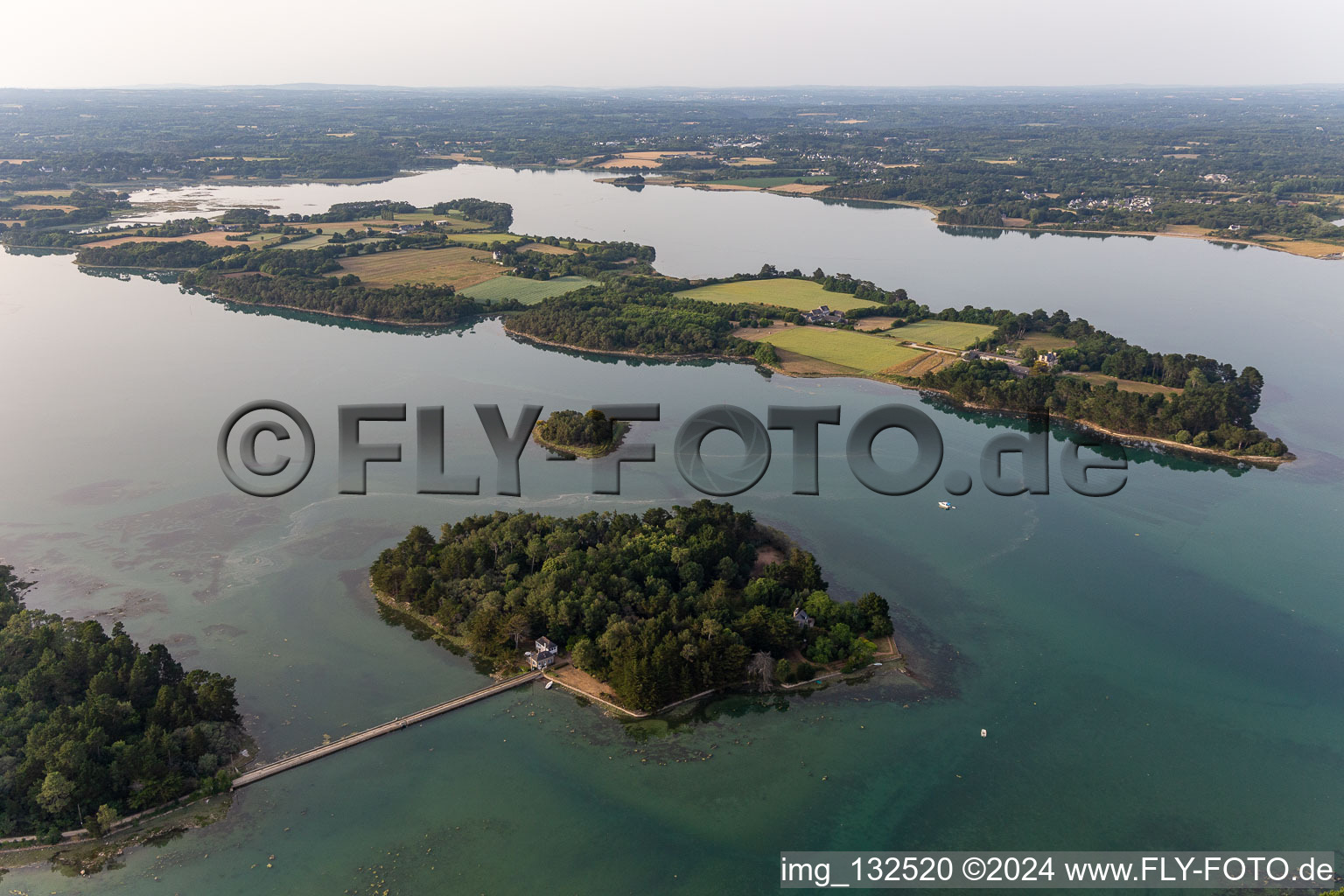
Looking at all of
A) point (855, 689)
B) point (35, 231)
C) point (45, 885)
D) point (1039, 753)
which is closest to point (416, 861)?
point (45, 885)

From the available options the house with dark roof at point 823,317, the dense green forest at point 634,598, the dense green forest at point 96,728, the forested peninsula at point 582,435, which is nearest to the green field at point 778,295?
the house with dark roof at point 823,317

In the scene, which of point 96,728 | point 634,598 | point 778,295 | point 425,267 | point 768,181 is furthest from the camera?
point 768,181

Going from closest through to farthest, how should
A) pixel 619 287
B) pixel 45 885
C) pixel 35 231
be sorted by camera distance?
pixel 45 885 → pixel 619 287 → pixel 35 231

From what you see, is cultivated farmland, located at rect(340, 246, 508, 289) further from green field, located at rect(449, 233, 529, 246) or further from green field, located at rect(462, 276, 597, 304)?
green field, located at rect(449, 233, 529, 246)

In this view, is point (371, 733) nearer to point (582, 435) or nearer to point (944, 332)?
point (582, 435)

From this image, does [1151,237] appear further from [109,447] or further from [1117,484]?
[109,447]

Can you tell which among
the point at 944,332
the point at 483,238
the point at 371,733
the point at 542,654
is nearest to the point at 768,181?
the point at 483,238
